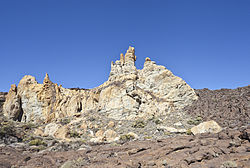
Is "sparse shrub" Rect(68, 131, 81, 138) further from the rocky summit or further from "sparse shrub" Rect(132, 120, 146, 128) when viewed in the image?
"sparse shrub" Rect(132, 120, 146, 128)

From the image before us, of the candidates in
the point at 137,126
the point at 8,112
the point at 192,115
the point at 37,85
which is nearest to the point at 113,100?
the point at 137,126

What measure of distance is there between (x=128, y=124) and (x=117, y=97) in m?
8.59

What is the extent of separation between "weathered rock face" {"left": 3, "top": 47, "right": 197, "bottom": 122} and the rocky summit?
0.21 metres

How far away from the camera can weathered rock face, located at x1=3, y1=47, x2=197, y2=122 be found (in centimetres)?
3744

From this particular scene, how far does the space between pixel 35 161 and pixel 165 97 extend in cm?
3173

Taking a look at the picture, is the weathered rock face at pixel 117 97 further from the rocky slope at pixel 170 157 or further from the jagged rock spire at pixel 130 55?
the rocky slope at pixel 170 157

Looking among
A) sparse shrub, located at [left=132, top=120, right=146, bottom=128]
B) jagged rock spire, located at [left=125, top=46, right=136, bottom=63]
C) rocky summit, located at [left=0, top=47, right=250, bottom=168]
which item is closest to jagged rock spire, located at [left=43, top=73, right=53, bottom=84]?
rocky summit, located at [left=0, top=47, right=250, bottom=168]

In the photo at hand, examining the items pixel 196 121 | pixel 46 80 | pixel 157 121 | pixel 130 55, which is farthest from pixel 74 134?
pixel 130 55

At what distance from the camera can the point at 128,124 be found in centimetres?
3275

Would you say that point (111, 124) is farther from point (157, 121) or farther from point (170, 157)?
point (170, 157)

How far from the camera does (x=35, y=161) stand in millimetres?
11188

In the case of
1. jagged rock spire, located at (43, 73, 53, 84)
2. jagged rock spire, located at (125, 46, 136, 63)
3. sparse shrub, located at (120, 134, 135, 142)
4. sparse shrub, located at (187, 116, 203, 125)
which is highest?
jagged rock spire, located at (125, 46, 136, 63)

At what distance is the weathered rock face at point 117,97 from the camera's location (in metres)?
37.4

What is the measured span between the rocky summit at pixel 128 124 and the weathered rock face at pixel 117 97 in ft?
0.69
